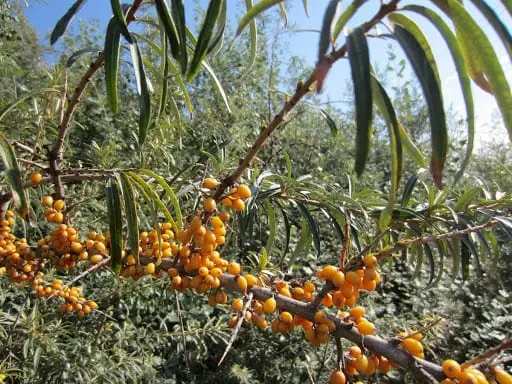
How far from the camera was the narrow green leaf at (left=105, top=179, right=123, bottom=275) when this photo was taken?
20.6 inches

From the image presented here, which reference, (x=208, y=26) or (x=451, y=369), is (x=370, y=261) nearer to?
(x=451, y=369)

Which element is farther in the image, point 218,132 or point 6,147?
point 218,132

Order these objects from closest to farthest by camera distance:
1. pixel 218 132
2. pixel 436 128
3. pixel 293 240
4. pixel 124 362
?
pixel 436 128, pixel 124 362, pixel 293 240, pixel 218 132

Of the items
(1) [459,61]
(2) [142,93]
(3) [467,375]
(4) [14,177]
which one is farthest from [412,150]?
(4) [14,177]

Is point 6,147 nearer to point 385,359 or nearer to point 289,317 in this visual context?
point 289,317

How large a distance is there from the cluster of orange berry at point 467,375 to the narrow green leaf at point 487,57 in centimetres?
23

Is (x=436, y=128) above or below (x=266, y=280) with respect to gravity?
above

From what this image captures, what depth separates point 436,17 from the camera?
1.05ft

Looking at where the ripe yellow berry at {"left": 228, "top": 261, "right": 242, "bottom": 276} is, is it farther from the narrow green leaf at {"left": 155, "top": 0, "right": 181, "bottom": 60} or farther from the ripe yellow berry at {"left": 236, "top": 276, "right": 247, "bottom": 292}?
the narrow green leaf at {"left": 155, "top": 0, "right": 181, "bottom": 60}

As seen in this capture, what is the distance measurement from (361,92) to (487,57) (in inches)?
4.5

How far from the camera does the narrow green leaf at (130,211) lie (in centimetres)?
53

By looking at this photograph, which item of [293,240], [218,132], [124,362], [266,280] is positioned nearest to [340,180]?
[293,240]

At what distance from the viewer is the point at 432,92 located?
0.97ft

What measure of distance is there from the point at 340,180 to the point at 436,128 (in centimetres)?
265
